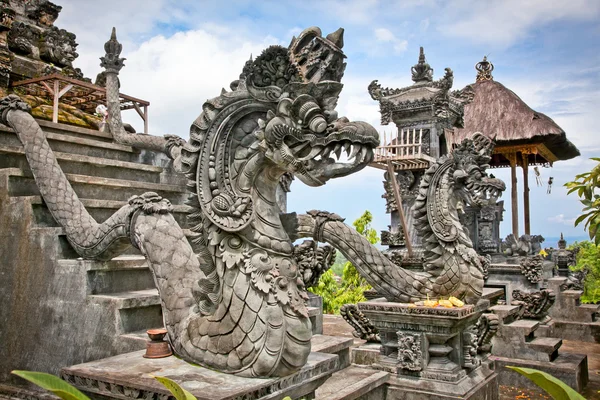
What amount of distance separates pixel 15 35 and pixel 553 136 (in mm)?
14700

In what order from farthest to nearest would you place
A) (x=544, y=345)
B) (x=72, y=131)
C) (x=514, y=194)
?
(x=514, y=194) < (x=72, y=131) < (x=544, y=345)

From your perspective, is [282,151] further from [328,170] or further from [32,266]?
[32,266]

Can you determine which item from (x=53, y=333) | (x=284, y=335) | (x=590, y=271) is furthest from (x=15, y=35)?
(x=590, y=271)

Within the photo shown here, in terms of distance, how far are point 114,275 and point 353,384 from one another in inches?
93.1

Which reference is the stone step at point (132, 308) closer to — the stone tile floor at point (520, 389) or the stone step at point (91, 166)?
the stone step at point (91, 166)

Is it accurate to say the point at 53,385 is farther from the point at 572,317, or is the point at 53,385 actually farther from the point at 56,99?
the point at 572,317

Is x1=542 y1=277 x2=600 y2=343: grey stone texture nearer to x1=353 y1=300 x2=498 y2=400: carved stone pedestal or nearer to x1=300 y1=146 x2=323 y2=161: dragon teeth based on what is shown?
x1=353 y1=300 x2=498 y2=400: carved stone pedestal

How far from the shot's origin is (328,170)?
3.13 m

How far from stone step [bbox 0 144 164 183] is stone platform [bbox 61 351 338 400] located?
326 cm

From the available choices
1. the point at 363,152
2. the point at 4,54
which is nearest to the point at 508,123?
the point at 4,54

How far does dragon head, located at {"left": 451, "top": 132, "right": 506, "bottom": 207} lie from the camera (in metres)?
5.69

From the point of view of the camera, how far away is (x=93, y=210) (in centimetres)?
604

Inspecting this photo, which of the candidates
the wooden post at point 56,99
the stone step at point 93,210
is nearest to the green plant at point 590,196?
the stone step at point 93,210

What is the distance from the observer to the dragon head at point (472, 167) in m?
5.69
